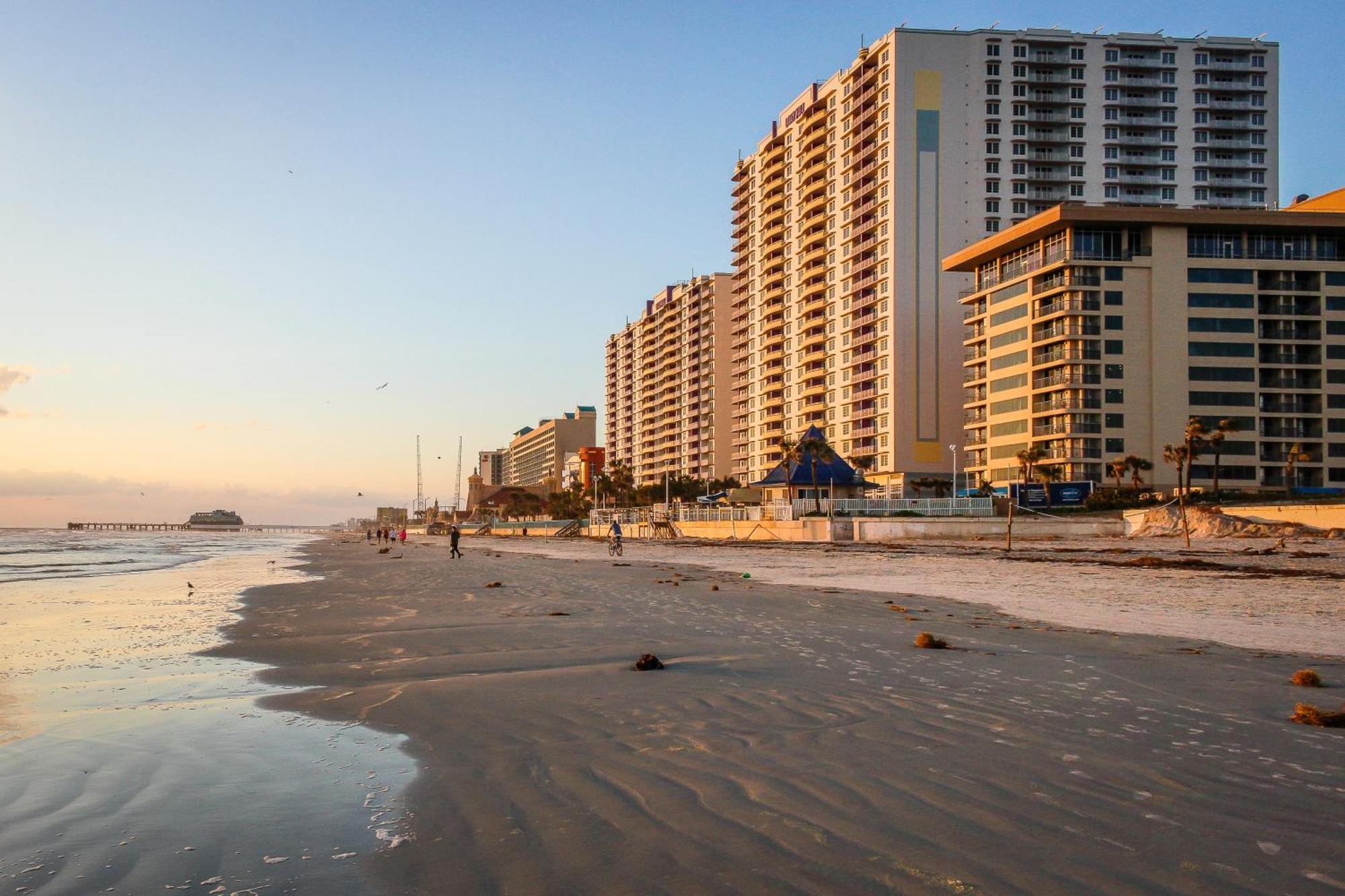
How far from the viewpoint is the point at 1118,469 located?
75562mm

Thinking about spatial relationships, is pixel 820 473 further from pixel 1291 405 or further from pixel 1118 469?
pixel 1291 405

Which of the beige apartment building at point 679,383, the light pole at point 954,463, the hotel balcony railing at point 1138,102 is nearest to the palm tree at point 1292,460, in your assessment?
the light pole at point 954,463

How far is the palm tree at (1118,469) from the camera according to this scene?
2965 inches

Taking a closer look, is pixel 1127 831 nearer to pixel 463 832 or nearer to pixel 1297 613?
pixel 463 832

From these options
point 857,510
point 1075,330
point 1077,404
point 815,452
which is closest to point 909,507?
point 857,510

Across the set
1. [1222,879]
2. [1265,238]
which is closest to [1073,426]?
[1265,238]

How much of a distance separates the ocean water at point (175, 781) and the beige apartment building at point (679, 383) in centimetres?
12743

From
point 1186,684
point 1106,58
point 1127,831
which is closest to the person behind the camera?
point 1127,831

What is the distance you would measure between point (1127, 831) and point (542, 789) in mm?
2996

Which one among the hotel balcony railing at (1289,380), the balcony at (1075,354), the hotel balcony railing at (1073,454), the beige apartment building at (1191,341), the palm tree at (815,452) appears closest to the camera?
the palm tree at (815,452)

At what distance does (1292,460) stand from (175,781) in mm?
89368

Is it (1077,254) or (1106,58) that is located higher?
(1106,58)

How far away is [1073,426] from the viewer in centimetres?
7956

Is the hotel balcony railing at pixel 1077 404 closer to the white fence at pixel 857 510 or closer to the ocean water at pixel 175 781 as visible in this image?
the white fence at pixel 857 510
